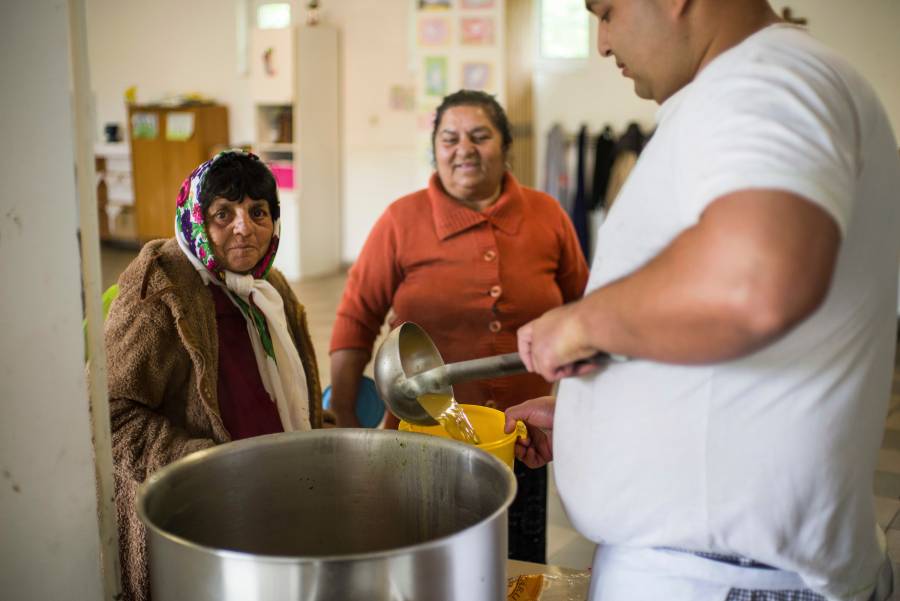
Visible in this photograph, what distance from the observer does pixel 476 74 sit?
26.3ft

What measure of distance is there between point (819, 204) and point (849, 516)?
45 centimetres

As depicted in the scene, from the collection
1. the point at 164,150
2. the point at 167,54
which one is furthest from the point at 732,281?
the point at 167,54

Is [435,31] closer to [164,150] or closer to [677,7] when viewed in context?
[164,150]

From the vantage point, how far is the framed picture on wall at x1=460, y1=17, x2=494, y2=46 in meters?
7.96

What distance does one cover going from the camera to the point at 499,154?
108 inches

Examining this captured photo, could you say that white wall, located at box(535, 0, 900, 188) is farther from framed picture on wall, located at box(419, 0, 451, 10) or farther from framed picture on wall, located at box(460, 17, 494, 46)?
framed picture on wall, located at box(419, 0, 451, 10)

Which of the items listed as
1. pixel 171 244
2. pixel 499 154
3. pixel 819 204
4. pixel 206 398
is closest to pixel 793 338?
pixel 819 204

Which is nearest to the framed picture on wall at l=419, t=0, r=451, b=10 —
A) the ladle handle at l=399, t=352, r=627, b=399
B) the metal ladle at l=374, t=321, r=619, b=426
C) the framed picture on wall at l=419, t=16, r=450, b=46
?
the framed picture on wall at l=419, t=16, r=450, b=46

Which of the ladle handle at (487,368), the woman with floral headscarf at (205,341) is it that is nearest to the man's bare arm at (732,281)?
the ladle handle at (487,368)

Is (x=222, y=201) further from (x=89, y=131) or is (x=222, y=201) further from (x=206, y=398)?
(x=89, y=131)

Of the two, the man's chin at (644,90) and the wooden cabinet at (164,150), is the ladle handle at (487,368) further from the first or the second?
the wooden cabinet at (164,150)

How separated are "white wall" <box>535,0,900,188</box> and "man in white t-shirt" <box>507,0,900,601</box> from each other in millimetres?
6834

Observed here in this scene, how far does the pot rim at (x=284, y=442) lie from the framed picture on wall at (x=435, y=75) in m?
6.94

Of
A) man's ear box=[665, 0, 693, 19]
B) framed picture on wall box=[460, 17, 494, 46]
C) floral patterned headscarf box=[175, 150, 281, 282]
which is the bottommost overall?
floral patterned headscarf box=[175, 150, 281, 282]
